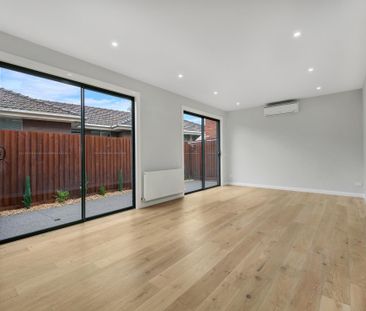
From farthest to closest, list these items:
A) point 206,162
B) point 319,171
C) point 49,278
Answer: point 206,162
point 319,171
point 49,278

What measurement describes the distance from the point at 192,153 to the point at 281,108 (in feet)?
9.73

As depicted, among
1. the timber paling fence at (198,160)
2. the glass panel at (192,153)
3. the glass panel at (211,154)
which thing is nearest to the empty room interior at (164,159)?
the glass panel at (192,153)

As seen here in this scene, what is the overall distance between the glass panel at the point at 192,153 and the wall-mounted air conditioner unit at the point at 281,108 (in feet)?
7.00

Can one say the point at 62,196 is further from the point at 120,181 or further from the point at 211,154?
the point at 211,154

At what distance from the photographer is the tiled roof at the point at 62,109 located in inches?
106

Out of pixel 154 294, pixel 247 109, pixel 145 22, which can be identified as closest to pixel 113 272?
pixel 154 294

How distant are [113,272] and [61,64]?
9.87 feet

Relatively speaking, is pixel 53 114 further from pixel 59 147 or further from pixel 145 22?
pixel 145 22

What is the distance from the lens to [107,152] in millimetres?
3854

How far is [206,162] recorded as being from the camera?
6.52 metres

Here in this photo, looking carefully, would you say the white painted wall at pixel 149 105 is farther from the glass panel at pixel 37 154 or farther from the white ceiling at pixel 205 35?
the glass panel at pixel 37 154

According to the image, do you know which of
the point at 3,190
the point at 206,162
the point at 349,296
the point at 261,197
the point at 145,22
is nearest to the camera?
the point at 349,296

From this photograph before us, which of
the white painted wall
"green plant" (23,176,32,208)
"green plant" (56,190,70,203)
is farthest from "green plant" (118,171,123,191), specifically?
"green plant" (23,176,32,208)

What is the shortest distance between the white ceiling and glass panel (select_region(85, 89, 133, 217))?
696mm
